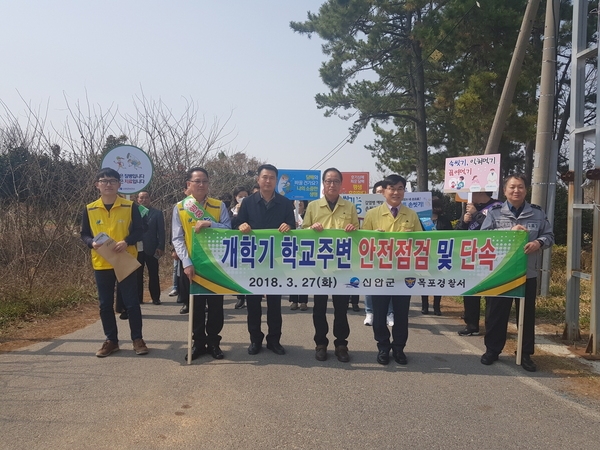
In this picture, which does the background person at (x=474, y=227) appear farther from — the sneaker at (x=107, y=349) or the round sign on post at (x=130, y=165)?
the round sign on post at (x=130, y=165)

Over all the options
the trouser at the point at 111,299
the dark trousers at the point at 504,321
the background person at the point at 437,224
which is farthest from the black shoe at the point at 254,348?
the background person at the point at 437,224

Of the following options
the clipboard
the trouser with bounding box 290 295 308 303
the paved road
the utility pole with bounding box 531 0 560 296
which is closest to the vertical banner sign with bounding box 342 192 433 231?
the utility pole with bounding box 531 0 560 296

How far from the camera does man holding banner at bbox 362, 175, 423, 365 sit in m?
5.10

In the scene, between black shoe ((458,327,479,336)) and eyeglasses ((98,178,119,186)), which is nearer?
eyeglasses ((98,178,119,186))

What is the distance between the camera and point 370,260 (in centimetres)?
518

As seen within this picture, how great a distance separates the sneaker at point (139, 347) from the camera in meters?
5.22

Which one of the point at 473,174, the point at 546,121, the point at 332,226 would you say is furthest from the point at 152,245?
the point at 546,121

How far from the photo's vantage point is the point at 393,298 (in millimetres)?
5219

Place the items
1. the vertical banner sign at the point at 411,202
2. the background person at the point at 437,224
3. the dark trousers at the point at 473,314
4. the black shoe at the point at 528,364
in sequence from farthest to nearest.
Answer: the vertical banner sign at the point at 411,202, the background person at the point at 437,224, the dark trousers at the point at 473,314, the black shoe at the point at 528,364

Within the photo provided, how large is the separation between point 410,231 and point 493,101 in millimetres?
12893

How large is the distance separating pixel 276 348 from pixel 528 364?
103 inches

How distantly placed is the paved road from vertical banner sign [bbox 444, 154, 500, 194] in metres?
4.55

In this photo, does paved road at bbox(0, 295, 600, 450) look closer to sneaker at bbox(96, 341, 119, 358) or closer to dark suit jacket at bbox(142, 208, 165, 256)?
sneaker at bbox(96, 341, 119, 358)

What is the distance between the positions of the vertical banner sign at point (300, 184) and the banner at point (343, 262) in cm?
982
